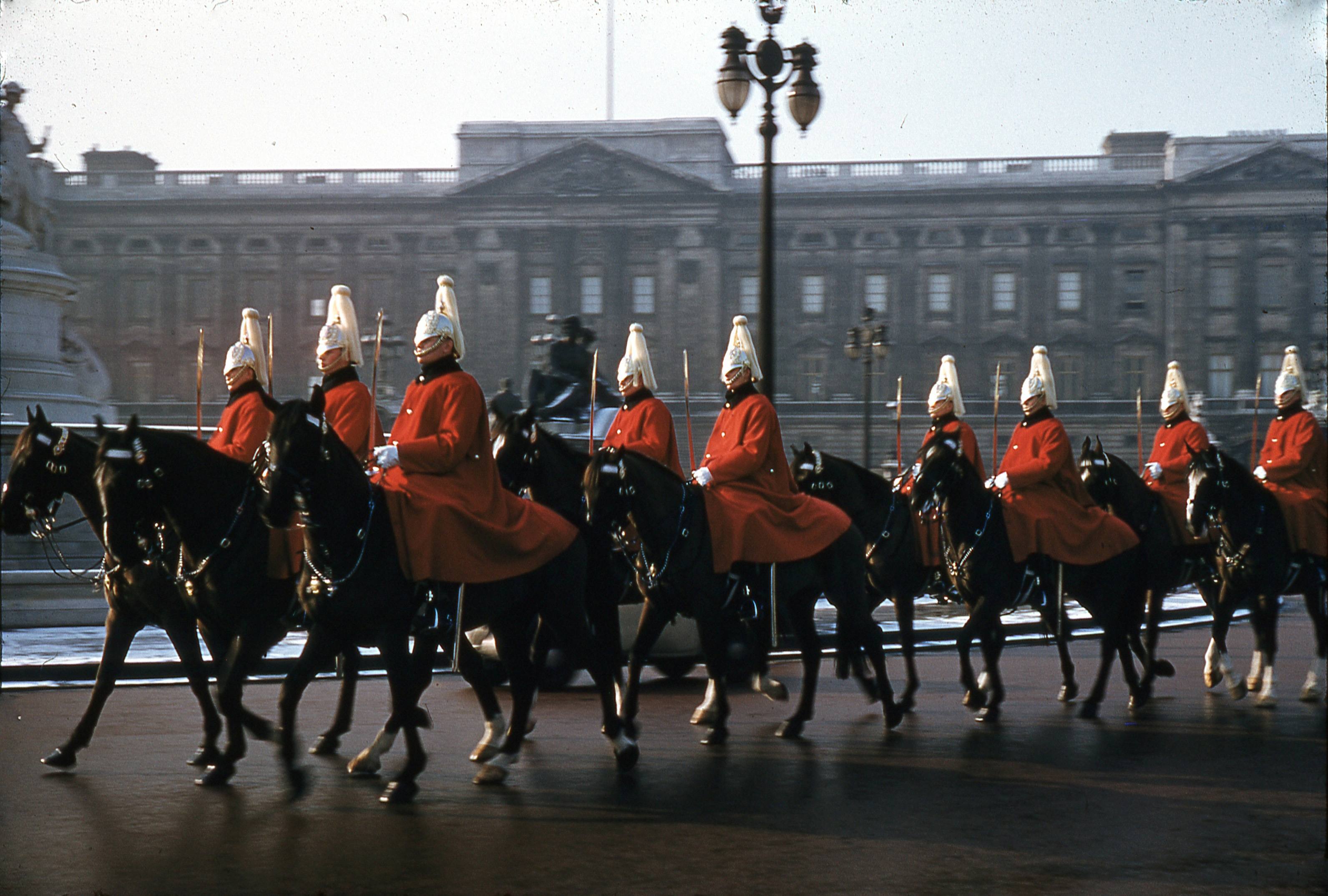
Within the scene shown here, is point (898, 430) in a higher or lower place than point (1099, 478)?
higher

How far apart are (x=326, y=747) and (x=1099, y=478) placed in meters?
5.74

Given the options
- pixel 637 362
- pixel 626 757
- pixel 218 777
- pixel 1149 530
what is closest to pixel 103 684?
pixel 218 777

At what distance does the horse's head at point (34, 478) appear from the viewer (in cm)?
721

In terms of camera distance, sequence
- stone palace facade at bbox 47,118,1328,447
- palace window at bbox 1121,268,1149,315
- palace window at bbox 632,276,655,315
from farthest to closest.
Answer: palace window at bbox 632,276,655,315 → palace window at bbox 1121,268,1149,315 → stone palace facade at bbox 47,118,1328,447

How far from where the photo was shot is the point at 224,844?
19.1ft

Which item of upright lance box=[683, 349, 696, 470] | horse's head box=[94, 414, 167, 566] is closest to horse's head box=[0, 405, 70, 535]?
horse's head box=[94, 414, 167, 566]

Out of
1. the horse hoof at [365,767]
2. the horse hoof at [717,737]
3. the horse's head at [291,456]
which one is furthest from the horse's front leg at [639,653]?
the horse's head at [291,456]

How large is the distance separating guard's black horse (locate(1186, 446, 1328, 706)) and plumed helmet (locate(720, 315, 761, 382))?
327 cm

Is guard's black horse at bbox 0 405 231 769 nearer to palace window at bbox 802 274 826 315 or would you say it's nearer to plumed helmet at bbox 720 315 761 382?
plumed helmet at bbox 720 315 761 382

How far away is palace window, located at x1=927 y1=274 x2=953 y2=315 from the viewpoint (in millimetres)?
68688

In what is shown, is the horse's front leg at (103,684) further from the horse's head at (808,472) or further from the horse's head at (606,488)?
the horse's head at (808,472)

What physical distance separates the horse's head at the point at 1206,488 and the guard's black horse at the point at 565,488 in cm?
390

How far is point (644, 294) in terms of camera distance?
68.9 metres

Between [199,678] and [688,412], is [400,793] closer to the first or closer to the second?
[199,678]
